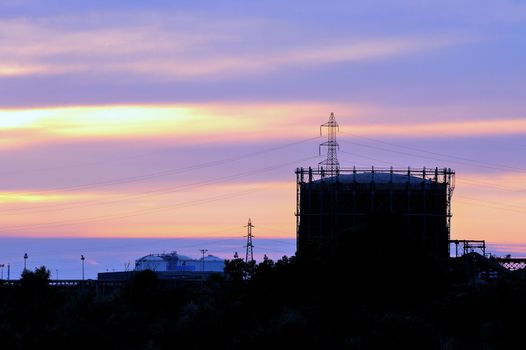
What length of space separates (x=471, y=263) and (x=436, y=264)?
6.36m

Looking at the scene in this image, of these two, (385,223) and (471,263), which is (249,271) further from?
(471,263)

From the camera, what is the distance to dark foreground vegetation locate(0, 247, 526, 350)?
59938 mm

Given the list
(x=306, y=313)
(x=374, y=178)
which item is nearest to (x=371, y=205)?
(x=374, y=178)

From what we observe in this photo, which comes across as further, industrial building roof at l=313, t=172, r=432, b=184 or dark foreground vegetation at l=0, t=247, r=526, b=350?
industrial building roof at l=313, t=172, r=432, b=184

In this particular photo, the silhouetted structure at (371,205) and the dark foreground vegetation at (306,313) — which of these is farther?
the silhouetted structure at (371,205)

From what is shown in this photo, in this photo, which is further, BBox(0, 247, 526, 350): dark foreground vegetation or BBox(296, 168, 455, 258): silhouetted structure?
BBox(296, 168, 455, 258): silhouetted structure

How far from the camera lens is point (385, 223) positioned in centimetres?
8812

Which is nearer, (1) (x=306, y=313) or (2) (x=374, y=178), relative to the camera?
(1) (x=306, y=313)

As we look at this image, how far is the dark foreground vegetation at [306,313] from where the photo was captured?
59938 mm

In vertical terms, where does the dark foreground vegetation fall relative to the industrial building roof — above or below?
below

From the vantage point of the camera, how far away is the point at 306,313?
Answer: 224 feet

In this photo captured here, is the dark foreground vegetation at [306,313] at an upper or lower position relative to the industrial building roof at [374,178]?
lower

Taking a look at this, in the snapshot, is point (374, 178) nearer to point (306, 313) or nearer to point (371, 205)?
point (371, 205)

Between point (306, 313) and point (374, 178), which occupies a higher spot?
point (374, 178)
